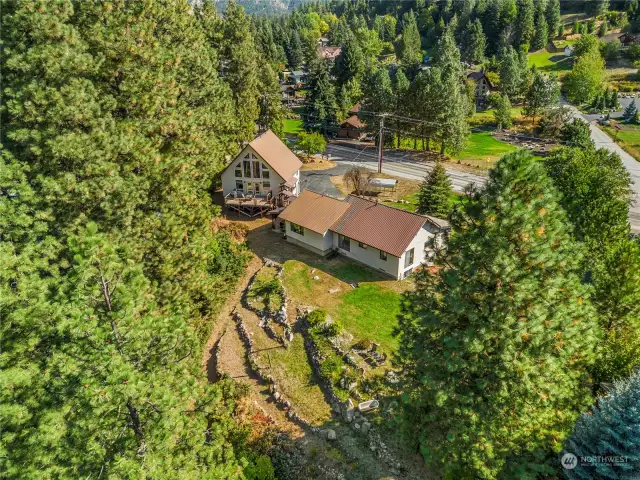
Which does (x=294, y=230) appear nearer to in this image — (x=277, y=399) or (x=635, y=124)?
(x=277, y=399)

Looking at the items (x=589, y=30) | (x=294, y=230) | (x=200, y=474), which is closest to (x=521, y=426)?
A: (x=200, y=474)

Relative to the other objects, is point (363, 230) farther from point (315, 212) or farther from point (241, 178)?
point (241, 178)

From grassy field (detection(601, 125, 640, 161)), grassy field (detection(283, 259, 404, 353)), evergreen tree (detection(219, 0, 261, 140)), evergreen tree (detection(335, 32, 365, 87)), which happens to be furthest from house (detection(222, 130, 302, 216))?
grassy field (detection(601, 125, 640, 161))

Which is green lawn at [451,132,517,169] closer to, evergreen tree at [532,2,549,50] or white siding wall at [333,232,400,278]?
white siding wall at [333,232,400,278]

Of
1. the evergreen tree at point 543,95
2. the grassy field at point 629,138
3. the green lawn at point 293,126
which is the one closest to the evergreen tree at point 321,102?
the green lawn at point 293,126

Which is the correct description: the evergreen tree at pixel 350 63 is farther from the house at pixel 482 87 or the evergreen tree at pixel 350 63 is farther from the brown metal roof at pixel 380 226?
the brown metal roof at pixel 380 226
